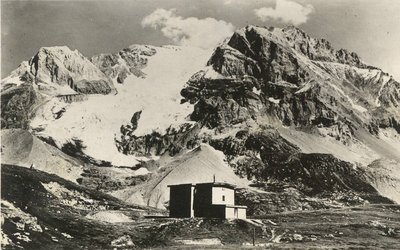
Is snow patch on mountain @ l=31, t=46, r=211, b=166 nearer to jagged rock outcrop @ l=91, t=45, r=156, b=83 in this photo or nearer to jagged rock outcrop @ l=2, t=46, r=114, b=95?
jagged rock outcrop @ l=91, t=45, r=156, b=83

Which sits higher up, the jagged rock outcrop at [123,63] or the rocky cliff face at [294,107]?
the jagged rock outcrop at [123,63]

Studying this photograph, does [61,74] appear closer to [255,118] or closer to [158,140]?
[158,140]

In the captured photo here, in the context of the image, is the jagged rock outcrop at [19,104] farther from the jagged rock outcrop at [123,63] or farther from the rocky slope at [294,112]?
the jagged rock outcrop at [123,63]

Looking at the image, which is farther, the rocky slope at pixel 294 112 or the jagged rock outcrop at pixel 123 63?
the jagged rock outcrop at pixel 123 63

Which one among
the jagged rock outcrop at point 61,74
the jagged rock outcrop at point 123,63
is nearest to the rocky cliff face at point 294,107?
the jagged rock outcrop at point 123,63

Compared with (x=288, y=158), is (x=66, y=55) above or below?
above

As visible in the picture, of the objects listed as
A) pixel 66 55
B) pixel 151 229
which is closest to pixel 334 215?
pixel 151 229

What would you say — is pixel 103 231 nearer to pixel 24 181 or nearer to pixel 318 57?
pixel 24 181
